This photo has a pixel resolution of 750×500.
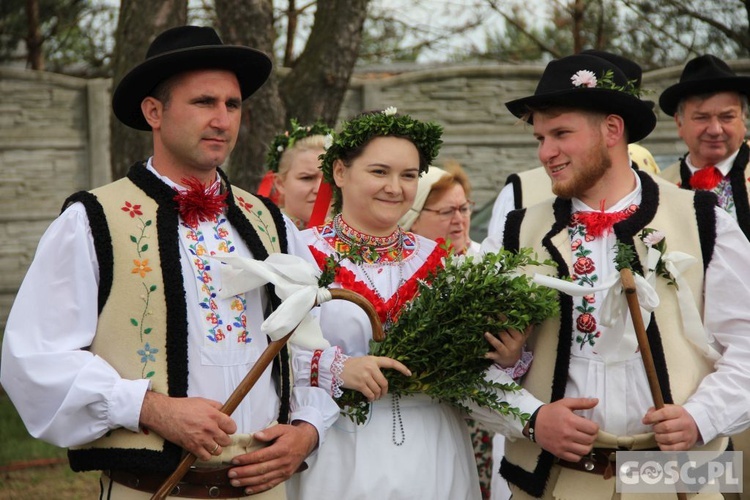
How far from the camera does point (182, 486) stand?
128 inches

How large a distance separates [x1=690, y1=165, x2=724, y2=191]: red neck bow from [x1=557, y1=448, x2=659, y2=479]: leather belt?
2493 mm

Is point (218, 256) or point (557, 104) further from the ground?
point (557, 104)

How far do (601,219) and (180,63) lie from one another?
1.64 meters

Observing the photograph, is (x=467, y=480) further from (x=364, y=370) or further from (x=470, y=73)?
(x=470, y=73)

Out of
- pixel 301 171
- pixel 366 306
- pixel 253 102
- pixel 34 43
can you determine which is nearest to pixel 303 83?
pixel 253 102

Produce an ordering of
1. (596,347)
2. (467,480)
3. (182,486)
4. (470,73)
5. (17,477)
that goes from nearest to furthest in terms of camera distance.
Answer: (182,486), (596,347), (467,480), (17,477), (470,73)

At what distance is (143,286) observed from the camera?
3248mm

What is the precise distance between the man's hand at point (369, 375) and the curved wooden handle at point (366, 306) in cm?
9

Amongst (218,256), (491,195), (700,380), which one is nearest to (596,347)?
(700,380)

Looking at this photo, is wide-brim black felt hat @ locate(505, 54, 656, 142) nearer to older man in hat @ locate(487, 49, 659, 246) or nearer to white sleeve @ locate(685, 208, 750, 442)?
white sleeve @ locate(685, 208, 750, 442)

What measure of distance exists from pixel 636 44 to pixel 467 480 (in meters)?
11.9

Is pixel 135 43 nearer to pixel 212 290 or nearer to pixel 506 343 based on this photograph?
pixel 212 290

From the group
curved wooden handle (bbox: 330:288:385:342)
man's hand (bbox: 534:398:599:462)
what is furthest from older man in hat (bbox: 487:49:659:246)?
man's hand (bbox: 534:398:599:462)

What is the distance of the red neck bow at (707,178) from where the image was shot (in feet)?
18.6
